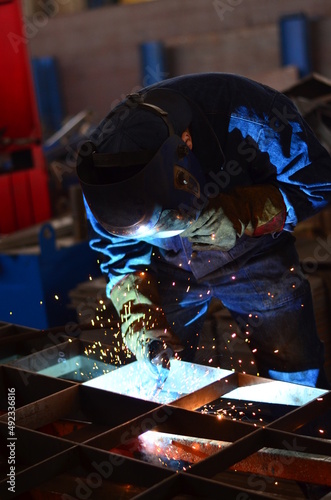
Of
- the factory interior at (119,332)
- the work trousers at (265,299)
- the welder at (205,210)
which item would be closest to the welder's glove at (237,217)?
the welder at (205,210)

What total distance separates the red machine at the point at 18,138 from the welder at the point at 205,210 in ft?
10.1

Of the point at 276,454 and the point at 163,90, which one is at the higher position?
the point at 163,90

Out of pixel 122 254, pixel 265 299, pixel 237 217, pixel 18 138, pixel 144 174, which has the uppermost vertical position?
pixel 144 174

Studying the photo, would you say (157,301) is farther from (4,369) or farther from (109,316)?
(109,316)

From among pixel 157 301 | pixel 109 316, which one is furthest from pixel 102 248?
pixel 109 316

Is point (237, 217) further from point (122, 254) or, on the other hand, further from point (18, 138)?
point (18, 138)

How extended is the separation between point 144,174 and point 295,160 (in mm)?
617

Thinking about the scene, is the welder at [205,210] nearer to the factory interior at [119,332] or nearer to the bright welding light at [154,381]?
the bright welding light at [154,381]

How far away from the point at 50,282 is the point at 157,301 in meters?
1.95

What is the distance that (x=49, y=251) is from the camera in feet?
14.2

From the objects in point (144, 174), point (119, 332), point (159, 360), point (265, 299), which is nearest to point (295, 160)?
point (265, 299)

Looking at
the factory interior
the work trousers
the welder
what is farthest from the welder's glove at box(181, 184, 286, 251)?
the factory interior

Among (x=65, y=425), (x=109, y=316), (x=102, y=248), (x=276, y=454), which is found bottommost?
(x=109, y=316)

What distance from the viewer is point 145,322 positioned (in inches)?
93.4
